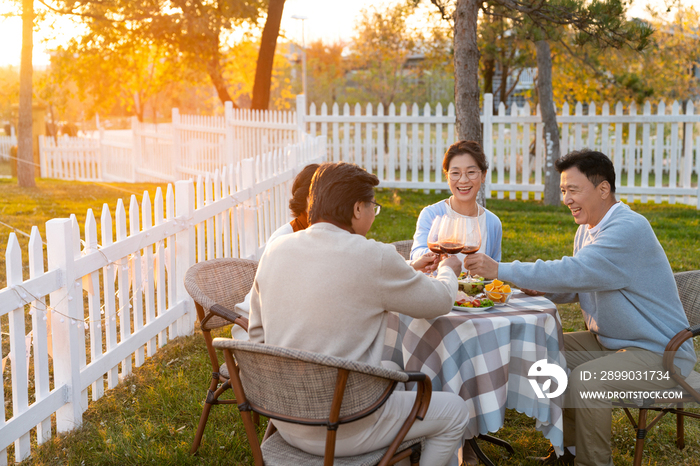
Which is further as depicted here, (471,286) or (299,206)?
(299,206)

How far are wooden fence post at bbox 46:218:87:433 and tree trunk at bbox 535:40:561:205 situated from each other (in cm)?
842

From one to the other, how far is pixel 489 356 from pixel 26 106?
14.5 m

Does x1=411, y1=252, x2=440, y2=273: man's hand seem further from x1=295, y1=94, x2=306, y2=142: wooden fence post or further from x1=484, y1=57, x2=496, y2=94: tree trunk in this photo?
x1=484, y1=57, x2=496, y2=94: tree trunk

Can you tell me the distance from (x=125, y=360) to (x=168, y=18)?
1244cm

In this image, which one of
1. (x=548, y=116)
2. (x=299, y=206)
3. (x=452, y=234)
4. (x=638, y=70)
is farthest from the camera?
(x=638, y=70)

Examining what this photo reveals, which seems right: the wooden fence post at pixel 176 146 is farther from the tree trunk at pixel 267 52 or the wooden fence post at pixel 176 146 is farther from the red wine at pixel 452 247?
the red wine at pixel 452 247

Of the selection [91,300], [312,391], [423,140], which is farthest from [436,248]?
[423,140]

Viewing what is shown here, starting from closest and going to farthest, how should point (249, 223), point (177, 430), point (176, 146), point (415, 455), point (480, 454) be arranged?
1. point (415, 455)
2. point (480, 454)
3. point (177, 430)
4. point (249, 223)
5. point (176, 146)

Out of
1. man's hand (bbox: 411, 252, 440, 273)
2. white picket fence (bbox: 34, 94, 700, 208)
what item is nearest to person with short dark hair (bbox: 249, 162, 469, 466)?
man's hand (bbox: 411, 252, 440, 273)

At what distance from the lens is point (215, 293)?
11.1ft

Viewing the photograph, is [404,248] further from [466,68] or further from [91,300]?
[466,68]

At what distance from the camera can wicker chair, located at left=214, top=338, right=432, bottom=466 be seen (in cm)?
209

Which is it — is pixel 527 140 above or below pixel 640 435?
above

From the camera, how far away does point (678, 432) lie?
3.44 m
